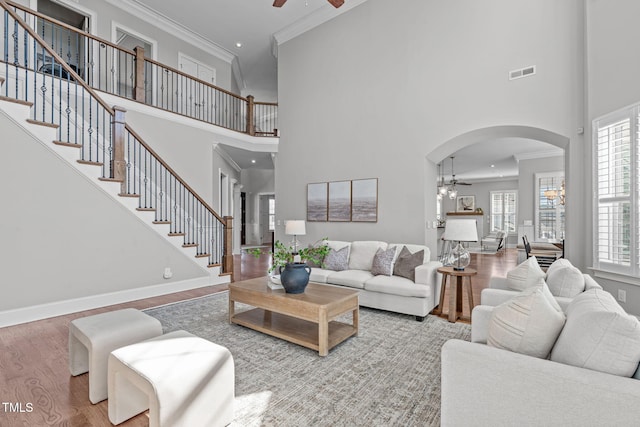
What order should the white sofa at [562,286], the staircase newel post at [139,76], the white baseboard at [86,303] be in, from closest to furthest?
the white sofa at [562,286], the white baseboard at [86,303], the staircase newel post at [139,76]

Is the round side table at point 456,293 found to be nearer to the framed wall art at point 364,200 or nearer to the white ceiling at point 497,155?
the framed wall art at point 364,200

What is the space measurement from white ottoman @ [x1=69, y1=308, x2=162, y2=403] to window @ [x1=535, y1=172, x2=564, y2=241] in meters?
9.98

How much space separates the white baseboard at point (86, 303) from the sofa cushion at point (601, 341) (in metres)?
4.94

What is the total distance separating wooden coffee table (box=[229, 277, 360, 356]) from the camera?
2799 mm

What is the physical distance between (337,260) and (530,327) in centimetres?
328

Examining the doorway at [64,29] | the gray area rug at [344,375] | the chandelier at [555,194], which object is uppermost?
the doorway at [64,29]

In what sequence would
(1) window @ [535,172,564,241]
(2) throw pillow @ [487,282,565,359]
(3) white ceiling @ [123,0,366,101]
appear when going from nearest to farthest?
1. (2) throw pillow @ [487,282,565,359]
2. (3) white ceiling @ [123,0,366,101]
3. (1) window @ [535,172,564,241]

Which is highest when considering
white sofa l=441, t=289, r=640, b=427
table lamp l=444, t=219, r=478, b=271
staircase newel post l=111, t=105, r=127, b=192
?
staircase newel post l=111, t=105, r=127, b=192

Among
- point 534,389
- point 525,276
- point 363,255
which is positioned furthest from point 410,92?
point 534,389

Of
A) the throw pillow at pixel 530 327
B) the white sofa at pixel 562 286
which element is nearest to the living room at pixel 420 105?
the white sofa at pixel 562 286

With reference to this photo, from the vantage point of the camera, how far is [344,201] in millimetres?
5812

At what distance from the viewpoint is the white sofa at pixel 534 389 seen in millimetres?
1146

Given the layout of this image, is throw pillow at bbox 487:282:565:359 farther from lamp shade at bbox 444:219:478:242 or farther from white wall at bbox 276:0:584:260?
white wall at bbox 276:0:584:260

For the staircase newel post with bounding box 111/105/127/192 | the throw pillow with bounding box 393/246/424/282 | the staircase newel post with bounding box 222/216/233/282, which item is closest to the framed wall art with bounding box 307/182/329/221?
the staircase newel post with bounding box 222/216/233/282
